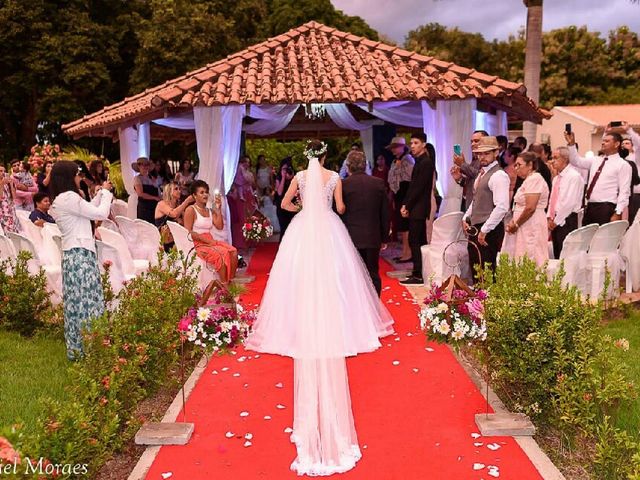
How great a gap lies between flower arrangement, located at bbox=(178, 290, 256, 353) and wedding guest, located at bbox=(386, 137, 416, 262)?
758cm

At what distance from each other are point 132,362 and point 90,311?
1675 millimetres

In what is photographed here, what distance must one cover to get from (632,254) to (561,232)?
0.98 meters

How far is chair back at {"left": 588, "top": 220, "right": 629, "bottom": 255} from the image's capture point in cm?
773

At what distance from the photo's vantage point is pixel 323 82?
Answer: 37.6 feet

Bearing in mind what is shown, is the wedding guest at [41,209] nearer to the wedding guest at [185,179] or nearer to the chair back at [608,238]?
the wedding guest at [185,179]

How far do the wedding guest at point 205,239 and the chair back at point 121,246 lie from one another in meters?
0.88

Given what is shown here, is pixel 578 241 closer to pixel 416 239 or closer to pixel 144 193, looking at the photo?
pixel 416 239

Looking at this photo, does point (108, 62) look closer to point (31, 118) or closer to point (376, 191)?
point (31, 118)

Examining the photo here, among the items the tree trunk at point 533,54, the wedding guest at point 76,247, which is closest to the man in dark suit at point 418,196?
the wedding guest at point 76,247

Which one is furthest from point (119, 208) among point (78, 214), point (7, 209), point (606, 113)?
point (606, 113)

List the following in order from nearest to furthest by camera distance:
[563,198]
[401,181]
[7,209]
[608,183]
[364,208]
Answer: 1. [364,208]
2. [563,198]
3. [608,183]
4. [7,209]
5. [401,181]

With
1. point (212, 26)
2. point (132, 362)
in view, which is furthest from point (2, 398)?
point (212, 26)

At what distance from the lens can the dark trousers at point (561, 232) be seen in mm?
8789

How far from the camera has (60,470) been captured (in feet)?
11.2
